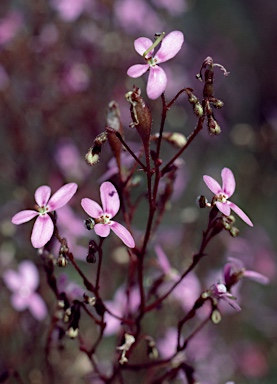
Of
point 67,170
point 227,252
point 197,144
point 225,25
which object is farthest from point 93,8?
point 225,25

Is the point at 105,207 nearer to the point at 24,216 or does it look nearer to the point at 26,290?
the point at 24,216

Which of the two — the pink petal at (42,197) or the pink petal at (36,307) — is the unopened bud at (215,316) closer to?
the pink petal at (42,197)

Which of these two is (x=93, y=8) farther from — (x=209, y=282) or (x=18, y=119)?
(x=209, y=282)

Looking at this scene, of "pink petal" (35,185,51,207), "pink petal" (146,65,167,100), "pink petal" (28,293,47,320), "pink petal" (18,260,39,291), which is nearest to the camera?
"pink petal" (146,65,167,100)

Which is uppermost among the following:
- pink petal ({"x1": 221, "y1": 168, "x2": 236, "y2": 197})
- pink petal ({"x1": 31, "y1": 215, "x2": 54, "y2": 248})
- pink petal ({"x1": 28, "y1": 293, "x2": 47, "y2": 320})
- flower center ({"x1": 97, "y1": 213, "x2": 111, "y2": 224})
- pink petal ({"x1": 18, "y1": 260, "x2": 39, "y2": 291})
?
pink petal ({"x1": 31, "y1": 215, "x2": 54, "y2": 248})

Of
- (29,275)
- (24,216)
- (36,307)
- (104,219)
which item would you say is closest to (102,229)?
(104,219)

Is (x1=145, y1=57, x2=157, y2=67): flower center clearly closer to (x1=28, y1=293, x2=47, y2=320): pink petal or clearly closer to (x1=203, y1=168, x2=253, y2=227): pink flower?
(x1=203, y1=168, x2=253, y2=227): pink flower

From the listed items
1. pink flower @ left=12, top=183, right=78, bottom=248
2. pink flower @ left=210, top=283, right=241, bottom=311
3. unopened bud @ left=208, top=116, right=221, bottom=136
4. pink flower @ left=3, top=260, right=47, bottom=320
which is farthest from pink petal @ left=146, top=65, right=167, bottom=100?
pink flower @ left=3, top=260, right=47, bottom=320
